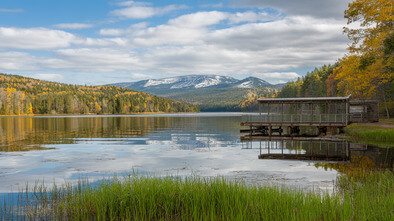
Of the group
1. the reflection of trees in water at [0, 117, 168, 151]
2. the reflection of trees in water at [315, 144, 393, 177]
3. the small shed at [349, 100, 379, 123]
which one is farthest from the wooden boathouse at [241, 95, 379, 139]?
the reflection of trees in water at [0, 117, 168, 151]

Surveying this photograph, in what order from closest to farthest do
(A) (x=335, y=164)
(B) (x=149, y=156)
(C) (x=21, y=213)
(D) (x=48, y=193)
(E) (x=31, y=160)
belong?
(C) (x=21, y=213), (D) (x=48, y=193), (A) (x=335, y=164), (E) (x=31, y=160), (B) (x=149, y=156)

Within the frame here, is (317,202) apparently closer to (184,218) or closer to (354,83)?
(184,218)

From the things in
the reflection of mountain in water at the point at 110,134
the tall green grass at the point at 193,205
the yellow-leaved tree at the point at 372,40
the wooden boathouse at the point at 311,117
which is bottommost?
the reflection of mountain in water at the point at 110,134

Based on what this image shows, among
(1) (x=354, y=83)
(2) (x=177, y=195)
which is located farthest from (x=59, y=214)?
(1) (x=354, y=83)

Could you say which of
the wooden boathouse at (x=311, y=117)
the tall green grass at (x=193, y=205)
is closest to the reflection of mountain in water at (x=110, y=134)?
the wooden boathouse at (x=311, y=117)

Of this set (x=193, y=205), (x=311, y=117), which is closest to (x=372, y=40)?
(x=311, y=117)

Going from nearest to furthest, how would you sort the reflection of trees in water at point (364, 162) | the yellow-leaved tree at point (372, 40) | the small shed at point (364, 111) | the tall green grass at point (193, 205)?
the tall green grass at point (193, 205) < the reflection of trees in water at point (364, 162) < the yellow-leaved tree at point (372, 40) < the small shed at point (364, 111)

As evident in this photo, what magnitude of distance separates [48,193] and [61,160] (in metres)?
9.91

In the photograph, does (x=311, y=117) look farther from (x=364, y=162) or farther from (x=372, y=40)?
(x=364, y=162)

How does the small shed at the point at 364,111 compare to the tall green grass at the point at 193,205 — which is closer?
the tall green grass at the point at 193,205

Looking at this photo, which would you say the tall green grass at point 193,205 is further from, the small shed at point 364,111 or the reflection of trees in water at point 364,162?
the small shed at point 364,111

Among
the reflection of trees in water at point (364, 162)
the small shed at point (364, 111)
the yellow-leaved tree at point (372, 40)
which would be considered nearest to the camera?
the reflection of trees in water at point (364, 162)

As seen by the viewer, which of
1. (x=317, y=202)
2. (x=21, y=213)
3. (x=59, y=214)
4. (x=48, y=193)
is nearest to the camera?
(x=317, y=202)

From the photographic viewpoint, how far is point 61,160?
70.8ft
